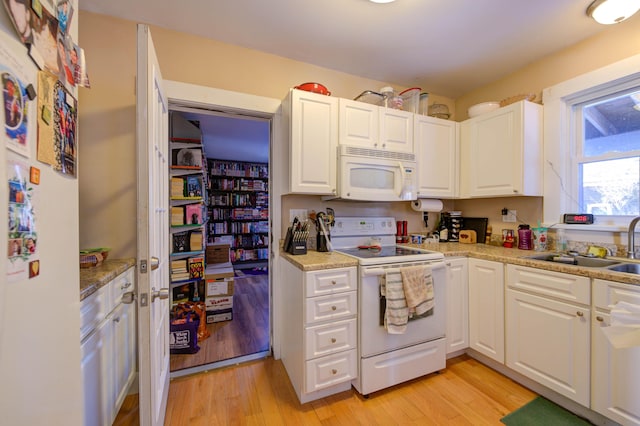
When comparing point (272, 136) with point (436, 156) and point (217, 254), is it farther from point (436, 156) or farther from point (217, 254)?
point (217, 254)

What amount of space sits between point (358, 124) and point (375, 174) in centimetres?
41

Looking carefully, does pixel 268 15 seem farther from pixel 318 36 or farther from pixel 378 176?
pixel 378 176

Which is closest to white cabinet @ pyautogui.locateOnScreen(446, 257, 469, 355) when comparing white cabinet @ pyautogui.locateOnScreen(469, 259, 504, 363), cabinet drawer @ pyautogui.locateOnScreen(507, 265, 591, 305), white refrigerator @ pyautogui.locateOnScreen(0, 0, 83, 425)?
white cabinet @ pyautogui.locateOnScreen(469, 259, 504, 363)

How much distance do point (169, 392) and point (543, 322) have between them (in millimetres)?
2461

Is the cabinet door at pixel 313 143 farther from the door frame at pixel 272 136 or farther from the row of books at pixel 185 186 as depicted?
the row of books at pixel 185 186

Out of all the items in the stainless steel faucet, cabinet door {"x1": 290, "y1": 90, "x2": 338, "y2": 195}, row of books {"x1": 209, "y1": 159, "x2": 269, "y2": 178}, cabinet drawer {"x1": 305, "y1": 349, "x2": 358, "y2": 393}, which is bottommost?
cabinet drawer {"x1": 305, "y1": 349, "x2": 358, "y2": 393}

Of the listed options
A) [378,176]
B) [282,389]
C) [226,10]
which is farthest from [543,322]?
[226,10]

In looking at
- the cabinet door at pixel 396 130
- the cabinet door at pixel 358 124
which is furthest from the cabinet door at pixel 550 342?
the cabinet door at pixel 358 124

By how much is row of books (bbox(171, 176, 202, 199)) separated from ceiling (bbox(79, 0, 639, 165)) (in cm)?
121

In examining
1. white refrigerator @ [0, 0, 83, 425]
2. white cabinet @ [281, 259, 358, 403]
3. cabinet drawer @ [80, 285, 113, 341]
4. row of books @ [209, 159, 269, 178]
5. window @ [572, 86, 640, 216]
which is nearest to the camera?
white refrigerator @ [0, 0, 83, 425]

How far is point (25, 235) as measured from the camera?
0.51 m

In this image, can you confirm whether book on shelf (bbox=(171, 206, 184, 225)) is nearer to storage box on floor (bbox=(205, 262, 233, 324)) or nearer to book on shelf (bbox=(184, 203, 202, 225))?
book on shelf (bbox=(184, 203, 202, 225))

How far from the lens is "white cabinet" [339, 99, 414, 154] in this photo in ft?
6.54

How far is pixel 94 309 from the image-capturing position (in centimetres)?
110
